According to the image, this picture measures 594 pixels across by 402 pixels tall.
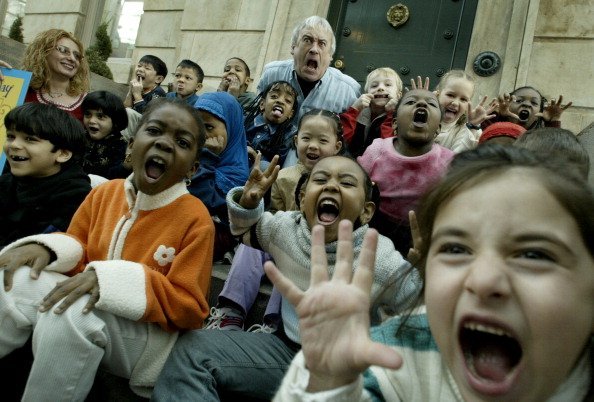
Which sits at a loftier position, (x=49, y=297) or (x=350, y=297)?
(x=350, y=297)

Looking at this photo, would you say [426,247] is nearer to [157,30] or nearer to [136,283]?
[136,283]

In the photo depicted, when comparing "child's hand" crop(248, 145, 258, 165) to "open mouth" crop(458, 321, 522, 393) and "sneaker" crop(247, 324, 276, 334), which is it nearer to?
"sneaker" crop(247, 324, 276, 334)

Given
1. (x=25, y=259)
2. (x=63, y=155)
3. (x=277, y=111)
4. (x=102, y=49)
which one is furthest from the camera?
(x=102, y=49)

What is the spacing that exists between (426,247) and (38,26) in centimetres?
933

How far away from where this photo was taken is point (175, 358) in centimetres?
174

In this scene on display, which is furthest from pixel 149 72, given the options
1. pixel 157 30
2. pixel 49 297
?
pixel 49 297

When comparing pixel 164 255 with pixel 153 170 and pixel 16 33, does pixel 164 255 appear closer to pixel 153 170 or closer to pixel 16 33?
pixel 153 170

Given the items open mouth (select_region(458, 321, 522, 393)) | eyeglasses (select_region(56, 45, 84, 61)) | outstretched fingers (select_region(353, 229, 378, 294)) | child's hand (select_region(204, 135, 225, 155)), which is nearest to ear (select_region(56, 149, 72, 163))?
child's hand (select_region(204, 135, 225, 155))

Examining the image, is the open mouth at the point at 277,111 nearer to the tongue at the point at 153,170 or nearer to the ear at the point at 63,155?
the ear at the point at 63,155

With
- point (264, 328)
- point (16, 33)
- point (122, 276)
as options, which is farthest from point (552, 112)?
point (16, 33)

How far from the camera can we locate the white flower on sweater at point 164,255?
1.90 metres

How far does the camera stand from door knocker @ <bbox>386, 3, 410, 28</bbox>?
230 inches

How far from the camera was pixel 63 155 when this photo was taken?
2607mm

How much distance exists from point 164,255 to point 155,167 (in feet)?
1.35
